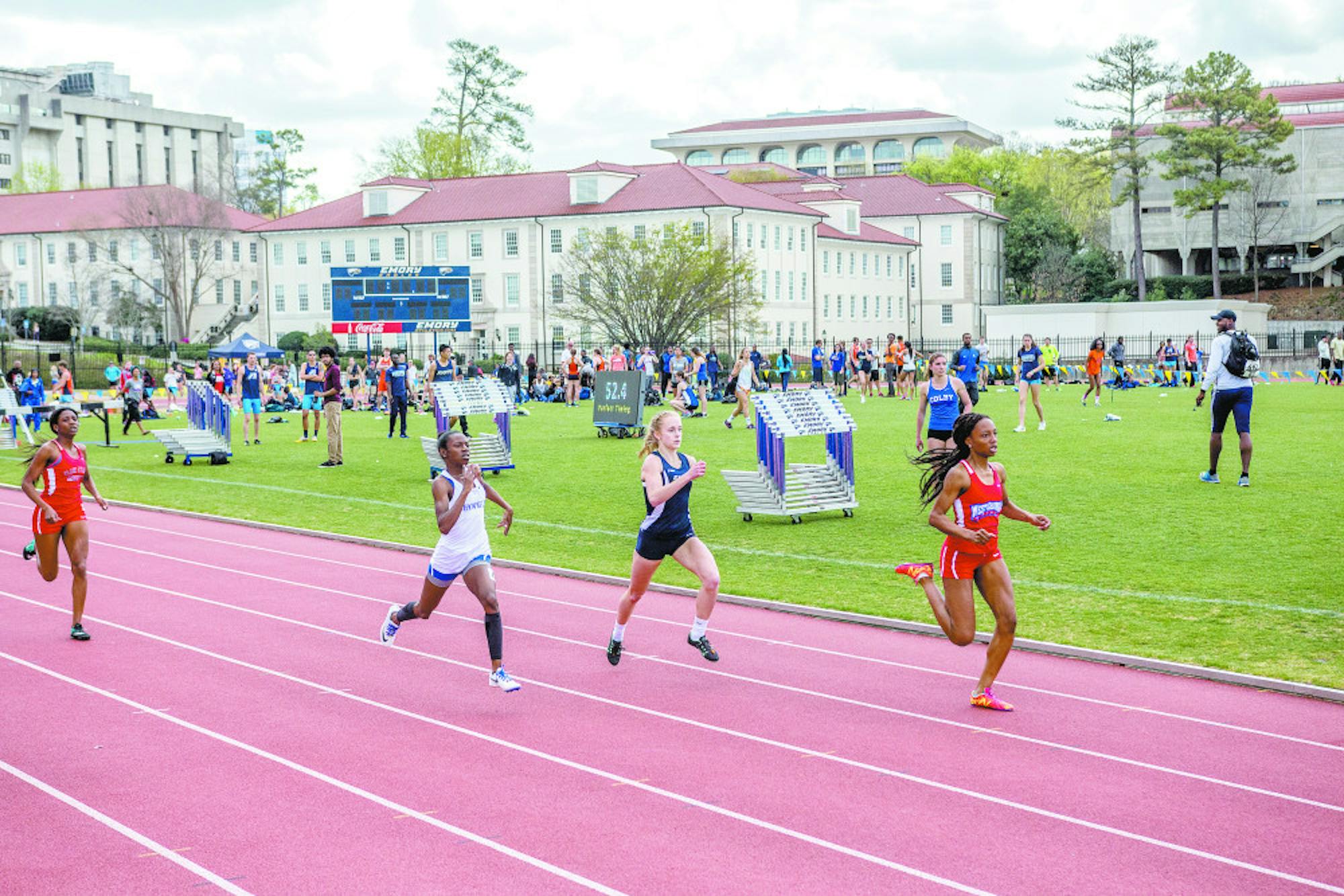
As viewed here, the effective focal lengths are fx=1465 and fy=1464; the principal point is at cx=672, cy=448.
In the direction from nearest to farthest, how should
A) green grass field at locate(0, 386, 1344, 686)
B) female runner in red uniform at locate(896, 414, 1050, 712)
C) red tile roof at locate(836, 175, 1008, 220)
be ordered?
female runner in red uniform at locate(896, 414, 1050, 712), green grass field at locate(0, 386, 1344, 686), red tile roof at locate(836, 175, 1008, 220)

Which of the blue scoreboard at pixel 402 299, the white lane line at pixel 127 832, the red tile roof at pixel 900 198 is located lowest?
the white lane line at pixel 127 832

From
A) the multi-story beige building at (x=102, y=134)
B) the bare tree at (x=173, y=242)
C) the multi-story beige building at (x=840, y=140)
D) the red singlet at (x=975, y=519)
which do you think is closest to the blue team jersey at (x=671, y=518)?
the red singlet at (x=975, y=519)

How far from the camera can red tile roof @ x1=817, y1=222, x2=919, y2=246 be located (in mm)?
81312

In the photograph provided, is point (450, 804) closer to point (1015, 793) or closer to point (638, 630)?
point (1015, 793)

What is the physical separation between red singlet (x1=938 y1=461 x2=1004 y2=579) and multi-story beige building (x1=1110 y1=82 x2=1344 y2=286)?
67955mm

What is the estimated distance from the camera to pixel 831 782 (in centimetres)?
752

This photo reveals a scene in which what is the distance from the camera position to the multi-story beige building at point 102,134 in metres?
118

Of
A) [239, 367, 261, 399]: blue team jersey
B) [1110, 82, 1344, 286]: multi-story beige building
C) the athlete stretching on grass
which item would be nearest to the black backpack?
the athlete stretching on grass

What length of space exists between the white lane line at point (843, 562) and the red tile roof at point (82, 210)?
6847 centimetres

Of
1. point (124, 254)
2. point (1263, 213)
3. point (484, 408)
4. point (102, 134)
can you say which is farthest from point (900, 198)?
point (484, 408)

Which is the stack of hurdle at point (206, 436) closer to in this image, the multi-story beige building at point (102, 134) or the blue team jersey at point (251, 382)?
the blue team jersey at point (251, 382)

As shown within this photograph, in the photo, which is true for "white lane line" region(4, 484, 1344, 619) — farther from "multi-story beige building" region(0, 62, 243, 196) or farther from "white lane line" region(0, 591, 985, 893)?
"multi-story beige building" region(0, 62, 243, 196)

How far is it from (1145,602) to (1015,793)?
5125 mm

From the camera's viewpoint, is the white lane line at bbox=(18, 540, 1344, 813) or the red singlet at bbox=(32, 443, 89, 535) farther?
the red singlet at bbox=(32, 443, 89, 535)
